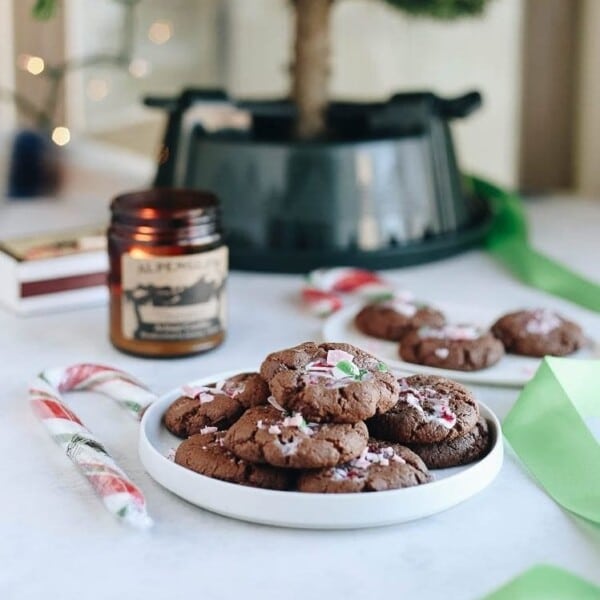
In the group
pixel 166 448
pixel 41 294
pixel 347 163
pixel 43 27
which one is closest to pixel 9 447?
pixel 166 448

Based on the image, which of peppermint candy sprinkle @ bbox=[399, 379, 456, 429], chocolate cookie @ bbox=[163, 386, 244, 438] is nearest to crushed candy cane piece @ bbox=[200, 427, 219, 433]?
chocolate cookie @ bbox=[163, 386, 244, 438]

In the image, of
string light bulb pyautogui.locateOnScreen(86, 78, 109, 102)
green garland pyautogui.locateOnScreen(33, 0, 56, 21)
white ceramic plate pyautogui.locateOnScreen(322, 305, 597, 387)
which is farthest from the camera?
string light bulb pyautogui.locateOnScreen(86, 78, 109, 102)

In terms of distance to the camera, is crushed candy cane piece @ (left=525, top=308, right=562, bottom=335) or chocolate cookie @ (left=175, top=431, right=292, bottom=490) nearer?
chocolate cookie @ (left=175, top=431, right=292, bottom=490)

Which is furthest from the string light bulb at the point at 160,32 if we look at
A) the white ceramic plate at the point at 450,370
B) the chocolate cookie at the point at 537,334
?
the chocolate cookie at the point at 537,334

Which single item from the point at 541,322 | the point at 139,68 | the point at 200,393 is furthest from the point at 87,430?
the point at 139,68

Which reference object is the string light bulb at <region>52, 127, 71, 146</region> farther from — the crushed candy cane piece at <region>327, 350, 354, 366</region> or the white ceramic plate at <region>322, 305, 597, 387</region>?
the crushed candy cane piece at <region>327, 350, 354, 366</region>

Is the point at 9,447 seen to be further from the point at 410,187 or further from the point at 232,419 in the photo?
the point at 410,187

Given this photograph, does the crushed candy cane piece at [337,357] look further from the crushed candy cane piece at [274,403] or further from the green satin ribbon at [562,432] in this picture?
the green satin ribbon at [562,432]
